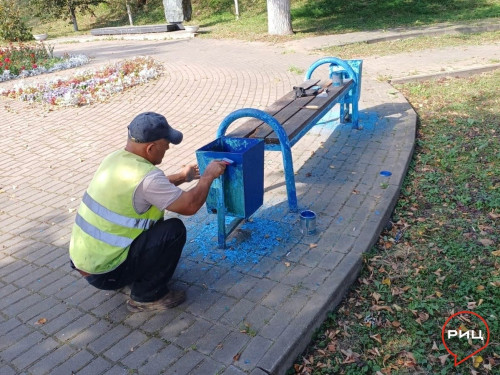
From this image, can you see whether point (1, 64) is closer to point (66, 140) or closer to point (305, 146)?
point (66, 140)

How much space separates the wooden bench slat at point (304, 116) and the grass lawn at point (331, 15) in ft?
30.0

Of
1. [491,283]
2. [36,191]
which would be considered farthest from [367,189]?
[36,191]

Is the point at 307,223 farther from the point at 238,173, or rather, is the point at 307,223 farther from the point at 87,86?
the point at 87,86

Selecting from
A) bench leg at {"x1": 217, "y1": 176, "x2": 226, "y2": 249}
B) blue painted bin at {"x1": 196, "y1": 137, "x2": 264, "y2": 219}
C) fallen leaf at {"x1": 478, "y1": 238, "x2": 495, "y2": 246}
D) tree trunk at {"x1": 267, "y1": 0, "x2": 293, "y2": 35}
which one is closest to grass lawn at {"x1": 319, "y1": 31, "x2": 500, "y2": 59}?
tree trunk at {"x1": 267, "y1": 0, "x2": 293, "y2": 35}

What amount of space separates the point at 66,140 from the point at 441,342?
583 cm

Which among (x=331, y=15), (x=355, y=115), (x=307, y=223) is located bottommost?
(x=307, y=223)

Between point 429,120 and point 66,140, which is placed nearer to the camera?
point 429,120

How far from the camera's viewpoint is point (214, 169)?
3.04 meters

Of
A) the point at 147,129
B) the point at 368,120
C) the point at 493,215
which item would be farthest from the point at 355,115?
the point at 147,129

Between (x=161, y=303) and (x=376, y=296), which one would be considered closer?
(x=161, y=303)

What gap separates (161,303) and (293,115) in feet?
7.61

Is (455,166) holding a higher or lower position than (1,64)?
lower

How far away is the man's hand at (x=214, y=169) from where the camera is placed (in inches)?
118

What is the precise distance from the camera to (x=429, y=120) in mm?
6277
